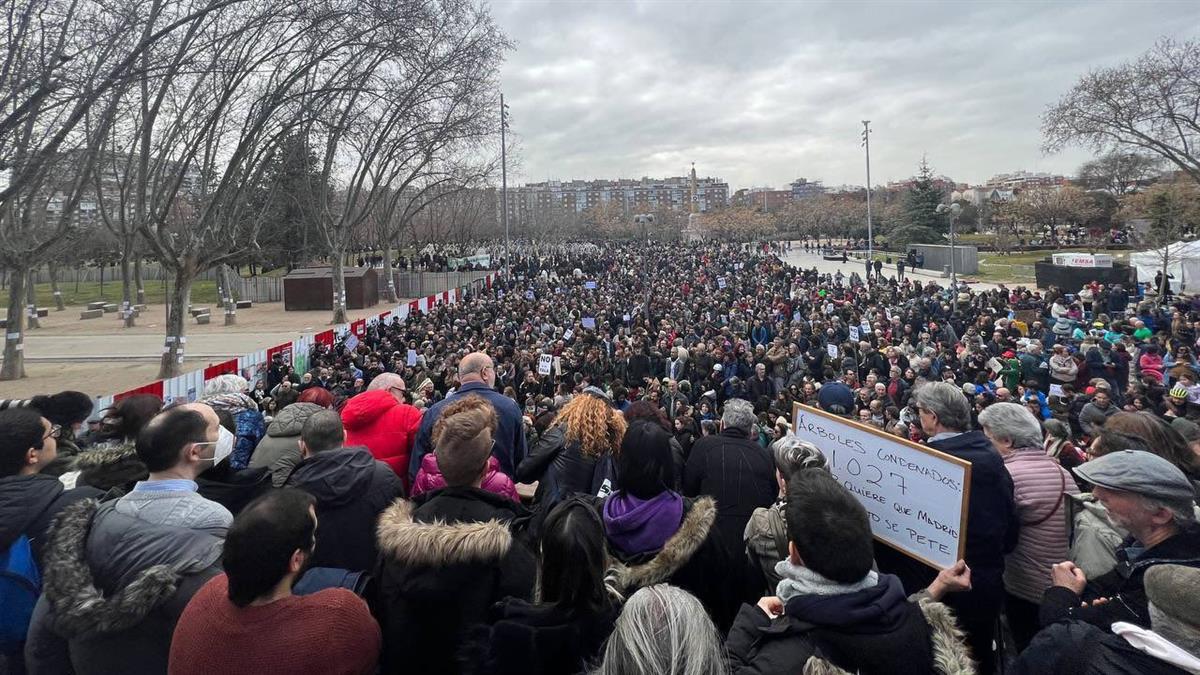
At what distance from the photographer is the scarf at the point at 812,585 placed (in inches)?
71.4

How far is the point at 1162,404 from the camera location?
7676 millimetres

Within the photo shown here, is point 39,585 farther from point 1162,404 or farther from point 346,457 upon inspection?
point 1162,404

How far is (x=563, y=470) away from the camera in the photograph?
3.33 m

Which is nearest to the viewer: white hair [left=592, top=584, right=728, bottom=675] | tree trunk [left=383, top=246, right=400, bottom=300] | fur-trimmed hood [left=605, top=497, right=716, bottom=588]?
white hair [left=592, top=584, right=728, bottom=675]

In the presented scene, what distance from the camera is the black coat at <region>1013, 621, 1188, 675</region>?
1.56 meters

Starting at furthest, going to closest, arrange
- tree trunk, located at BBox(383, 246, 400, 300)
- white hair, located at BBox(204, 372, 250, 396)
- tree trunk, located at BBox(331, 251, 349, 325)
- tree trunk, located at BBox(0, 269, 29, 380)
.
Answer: tree trunk, located at BBox(383, 246, 400, 300) < tree trunk, located at BBox(331, 251, 349, 325) < tree trunk, located at BBox(0, 269, 29, 380) < white hair, located at BBox(204, 372, 250, 396)

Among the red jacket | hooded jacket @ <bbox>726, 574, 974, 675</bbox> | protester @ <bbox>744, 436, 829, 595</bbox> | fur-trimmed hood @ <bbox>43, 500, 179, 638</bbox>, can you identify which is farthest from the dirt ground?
hooded jacket @ <bbox>726, 574, 974, 675</bbox>

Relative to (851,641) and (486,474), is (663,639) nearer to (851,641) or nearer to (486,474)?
(851,641)

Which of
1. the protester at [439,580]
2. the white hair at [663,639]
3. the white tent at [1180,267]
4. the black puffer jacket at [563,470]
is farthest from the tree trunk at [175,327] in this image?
the white tent at [1180,267]

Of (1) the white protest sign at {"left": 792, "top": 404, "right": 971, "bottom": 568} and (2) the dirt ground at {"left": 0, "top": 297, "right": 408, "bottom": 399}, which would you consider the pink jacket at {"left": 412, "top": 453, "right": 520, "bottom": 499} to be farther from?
(2) the dirt ground at {"left": 0, "top": 297, "right": 408, "bottom": 399}

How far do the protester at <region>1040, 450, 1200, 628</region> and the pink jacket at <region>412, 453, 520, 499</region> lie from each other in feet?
6.77

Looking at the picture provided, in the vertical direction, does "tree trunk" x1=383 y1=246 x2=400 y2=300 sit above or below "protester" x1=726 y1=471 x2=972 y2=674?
above

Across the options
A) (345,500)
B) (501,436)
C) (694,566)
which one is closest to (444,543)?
(345,500)

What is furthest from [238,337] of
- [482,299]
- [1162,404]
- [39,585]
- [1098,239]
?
[1098,239]
